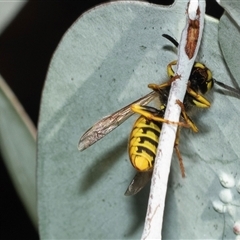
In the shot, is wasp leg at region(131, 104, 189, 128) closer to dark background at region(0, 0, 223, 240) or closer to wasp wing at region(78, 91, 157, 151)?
wasp wing at region(78, 91, 157, 151)

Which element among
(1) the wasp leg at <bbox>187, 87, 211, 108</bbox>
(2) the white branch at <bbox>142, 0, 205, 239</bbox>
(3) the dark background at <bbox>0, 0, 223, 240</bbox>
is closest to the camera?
(2) the white branch at <bbox>142, 0, 205, 239</bbox>

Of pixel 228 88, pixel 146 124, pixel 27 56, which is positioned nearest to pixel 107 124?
pixel 146 124

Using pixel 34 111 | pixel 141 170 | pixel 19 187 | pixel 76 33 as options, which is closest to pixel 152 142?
pixel 141 170

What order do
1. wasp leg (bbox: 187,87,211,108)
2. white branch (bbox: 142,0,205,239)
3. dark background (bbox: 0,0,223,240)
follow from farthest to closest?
dark background (bbox: 0,0,223,240)
wasp leg (bbox: 187,87,211,108)
white branch (bbox: 142,0,205,239)

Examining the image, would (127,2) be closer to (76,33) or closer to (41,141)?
(76,33)

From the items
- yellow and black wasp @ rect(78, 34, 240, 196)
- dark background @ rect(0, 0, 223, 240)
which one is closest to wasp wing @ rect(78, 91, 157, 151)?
yellow and black wasp @ rect(78, 34, 240, 196)

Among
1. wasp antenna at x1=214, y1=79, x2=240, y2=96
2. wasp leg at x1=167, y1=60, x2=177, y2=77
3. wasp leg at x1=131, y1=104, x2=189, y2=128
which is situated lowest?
wasp leg at x1=131, y1=104, x2=189, y2=128

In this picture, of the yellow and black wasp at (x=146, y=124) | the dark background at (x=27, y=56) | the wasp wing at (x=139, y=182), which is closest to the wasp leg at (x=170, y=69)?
the yellow and black wasp at (x=146, y=124)
